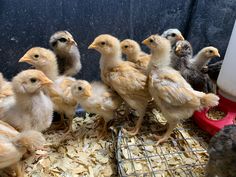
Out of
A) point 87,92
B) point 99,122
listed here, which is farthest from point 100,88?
point 99,122

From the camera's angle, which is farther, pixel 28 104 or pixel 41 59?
pixel 41 59

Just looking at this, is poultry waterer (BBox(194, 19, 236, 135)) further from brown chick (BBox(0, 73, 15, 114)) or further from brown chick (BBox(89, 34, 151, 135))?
brown chick (BBox(0, 73, 15, 114))

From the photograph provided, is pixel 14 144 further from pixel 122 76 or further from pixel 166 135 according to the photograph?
pixel 166 135

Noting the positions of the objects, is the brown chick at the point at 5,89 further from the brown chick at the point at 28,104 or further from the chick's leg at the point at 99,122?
the chick's leg at the point at 99,122

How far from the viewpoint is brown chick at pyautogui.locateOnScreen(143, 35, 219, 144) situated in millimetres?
1800

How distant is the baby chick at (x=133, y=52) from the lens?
6.86ft

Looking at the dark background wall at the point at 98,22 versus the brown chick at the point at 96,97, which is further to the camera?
the dark background wall at the point at 98,22

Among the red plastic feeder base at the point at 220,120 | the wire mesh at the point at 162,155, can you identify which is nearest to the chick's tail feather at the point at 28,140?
the wire mesh at the point at 162,155

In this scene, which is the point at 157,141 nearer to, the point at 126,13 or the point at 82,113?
the point at 82,113

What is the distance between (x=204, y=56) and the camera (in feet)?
7.34

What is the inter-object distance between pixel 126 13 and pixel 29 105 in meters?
1.01

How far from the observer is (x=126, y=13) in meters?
2.26

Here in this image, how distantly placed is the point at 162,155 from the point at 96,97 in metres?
0.53

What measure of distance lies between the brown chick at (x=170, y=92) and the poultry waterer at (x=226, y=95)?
0.78 feet
